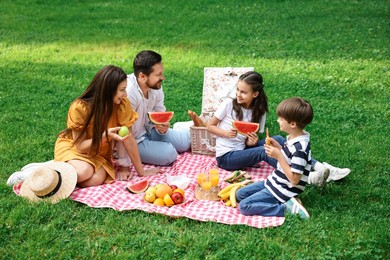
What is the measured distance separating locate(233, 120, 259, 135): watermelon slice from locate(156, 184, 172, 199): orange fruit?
3.62 feet

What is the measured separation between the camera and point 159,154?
6445 mm

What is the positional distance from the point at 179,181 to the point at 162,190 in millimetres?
492

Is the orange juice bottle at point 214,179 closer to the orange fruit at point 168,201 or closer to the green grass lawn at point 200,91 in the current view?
the orange fruit at point 168,201

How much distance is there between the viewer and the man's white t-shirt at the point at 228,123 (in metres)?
6.35

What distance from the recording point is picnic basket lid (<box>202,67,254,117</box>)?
23.8 feet

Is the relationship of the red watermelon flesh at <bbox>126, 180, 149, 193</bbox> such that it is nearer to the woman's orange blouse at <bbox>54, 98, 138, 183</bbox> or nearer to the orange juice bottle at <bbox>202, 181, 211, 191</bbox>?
the woman's orange blouse at <bbox>54, 98, 138, 183</bbox>

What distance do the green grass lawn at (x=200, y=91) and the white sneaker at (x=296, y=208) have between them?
100 mm

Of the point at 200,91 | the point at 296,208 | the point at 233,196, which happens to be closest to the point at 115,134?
the point at 233,196

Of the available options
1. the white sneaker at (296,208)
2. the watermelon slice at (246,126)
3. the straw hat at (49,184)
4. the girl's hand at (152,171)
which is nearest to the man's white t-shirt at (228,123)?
the watermelon slice at (246,126)

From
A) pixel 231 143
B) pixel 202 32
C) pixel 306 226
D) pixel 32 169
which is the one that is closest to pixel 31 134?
pixel 32 169

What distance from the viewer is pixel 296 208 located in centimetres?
505

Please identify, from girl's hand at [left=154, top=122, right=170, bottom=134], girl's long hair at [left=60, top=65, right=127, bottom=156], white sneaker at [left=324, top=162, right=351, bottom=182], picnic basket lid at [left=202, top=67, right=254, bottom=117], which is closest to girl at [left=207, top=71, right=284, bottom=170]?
girl's hand at [left=154, top=122, right=170, bottom=134]

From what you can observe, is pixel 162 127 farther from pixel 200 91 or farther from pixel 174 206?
pixel 200 91

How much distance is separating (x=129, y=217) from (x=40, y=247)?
34.4 inches
